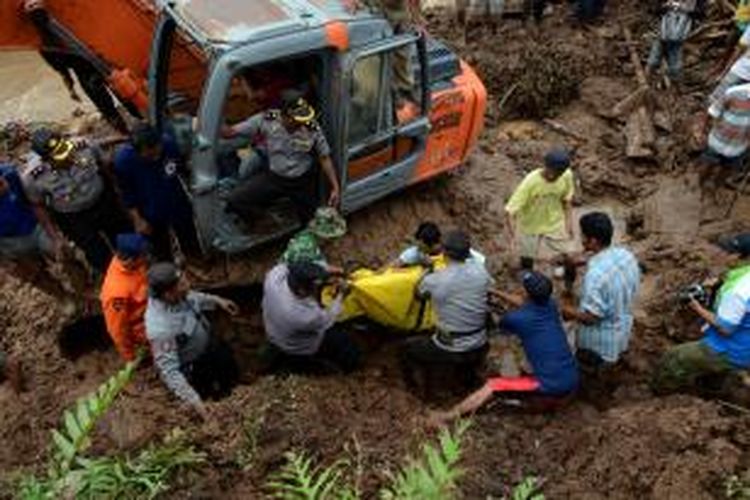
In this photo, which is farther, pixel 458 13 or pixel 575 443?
pixel 458 13

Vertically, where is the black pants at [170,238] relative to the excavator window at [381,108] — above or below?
below

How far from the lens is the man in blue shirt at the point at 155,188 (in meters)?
6.44

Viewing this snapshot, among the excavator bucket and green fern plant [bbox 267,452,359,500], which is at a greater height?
the excavator bucket

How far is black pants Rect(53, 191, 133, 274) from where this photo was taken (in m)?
6.72

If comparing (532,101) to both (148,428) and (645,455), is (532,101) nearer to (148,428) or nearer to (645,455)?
(645,455)

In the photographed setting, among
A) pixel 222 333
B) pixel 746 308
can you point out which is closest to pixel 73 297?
pixel 222 333

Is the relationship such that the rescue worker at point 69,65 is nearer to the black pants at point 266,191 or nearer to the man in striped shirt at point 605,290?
the black pants at point 266,191

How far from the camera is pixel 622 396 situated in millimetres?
6672

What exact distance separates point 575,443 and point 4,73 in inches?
357

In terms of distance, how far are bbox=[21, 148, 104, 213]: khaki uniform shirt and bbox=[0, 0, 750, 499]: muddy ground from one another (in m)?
1.18

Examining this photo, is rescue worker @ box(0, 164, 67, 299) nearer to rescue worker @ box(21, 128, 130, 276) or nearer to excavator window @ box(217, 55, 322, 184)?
rescue worker @ box(21, 128, 130, 276)

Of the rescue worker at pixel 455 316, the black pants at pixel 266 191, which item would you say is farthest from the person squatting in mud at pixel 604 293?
the black pants at pixel 266 191

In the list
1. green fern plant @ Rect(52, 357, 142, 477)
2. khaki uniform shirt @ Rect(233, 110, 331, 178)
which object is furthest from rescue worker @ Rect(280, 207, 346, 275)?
green fern plant @ Rect(52, 357, 142, 477)

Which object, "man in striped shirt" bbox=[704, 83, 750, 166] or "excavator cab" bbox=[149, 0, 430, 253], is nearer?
"excavator cab" bbox=[149, 0, 430, 253]
